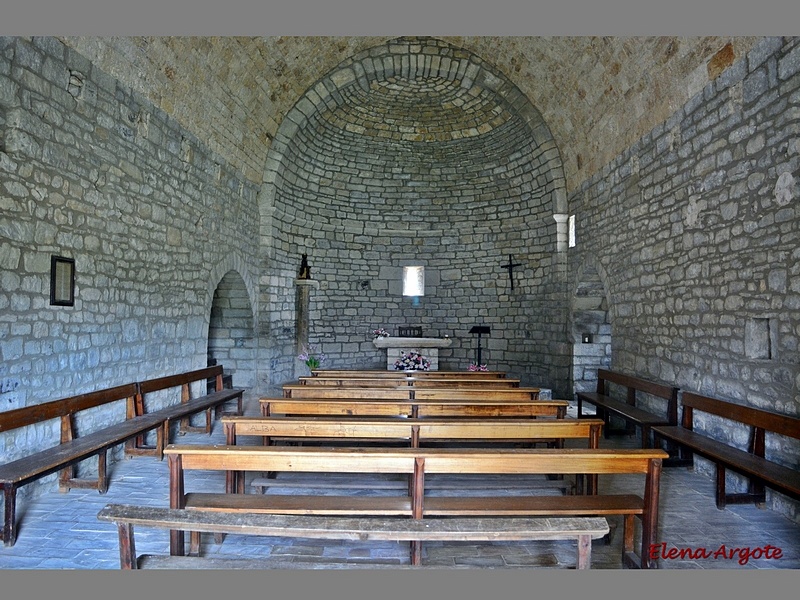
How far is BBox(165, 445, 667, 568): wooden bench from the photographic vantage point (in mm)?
3166

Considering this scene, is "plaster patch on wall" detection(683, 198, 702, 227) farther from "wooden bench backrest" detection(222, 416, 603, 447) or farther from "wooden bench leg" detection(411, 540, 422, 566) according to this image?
"wooden bench leg" detection(411, 540, 422, 566)

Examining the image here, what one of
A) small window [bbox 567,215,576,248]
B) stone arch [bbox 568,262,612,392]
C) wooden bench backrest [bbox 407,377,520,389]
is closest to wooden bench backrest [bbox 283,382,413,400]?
wooden bench backrest [bbox 407,377,520,389]

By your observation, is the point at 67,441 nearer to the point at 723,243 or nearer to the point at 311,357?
the point at 723,243

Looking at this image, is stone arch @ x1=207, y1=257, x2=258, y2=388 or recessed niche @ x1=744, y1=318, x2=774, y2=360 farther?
stone arch @ x1=207, y1=257, x2=258, y2=388

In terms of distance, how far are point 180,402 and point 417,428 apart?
4195mm

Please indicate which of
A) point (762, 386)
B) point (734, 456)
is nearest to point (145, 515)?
point (734, 456)

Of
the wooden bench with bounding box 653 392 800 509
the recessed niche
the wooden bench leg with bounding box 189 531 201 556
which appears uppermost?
the recessed niche

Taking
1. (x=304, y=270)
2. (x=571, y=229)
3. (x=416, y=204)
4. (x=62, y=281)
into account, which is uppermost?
(x=416, y=204)

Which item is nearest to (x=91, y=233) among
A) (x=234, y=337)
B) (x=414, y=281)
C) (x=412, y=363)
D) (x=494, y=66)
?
(x=234, y=337)

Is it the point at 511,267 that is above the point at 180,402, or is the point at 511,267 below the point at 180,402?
above

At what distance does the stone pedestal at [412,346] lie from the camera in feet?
37.5

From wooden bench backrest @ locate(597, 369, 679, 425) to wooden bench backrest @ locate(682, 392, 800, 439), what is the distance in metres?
0.31

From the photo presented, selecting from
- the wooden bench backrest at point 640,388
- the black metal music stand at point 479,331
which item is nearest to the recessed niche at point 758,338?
the wooden bench backrest at point 640,388

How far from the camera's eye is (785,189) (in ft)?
14.2
